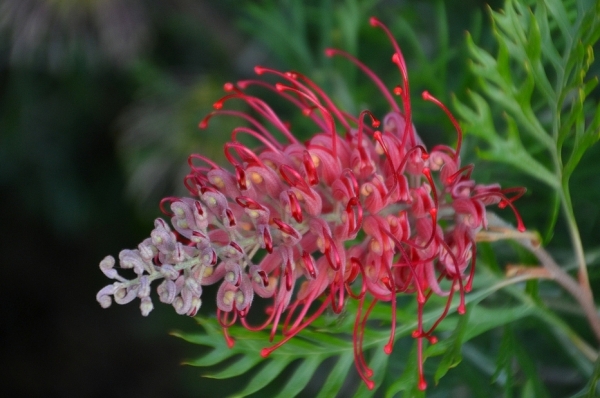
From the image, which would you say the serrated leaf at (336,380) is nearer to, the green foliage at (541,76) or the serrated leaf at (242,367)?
the serrated leaf at (242,367)

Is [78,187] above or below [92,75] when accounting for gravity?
below

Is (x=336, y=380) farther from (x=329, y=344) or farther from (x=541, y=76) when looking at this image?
(x=541, y=76)

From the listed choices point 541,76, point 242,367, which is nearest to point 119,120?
point 242,367

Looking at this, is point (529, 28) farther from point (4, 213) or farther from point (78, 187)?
point (4, 213)

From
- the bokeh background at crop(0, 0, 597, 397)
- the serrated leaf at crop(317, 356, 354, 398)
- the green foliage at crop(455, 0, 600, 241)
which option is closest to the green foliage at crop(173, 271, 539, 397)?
the serrated leaf at crop(317, 356, 354, 398)

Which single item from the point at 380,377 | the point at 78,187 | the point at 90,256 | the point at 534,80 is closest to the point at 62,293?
the point at 90,256

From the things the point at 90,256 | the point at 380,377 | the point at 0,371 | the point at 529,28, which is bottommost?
the point at 380,377
